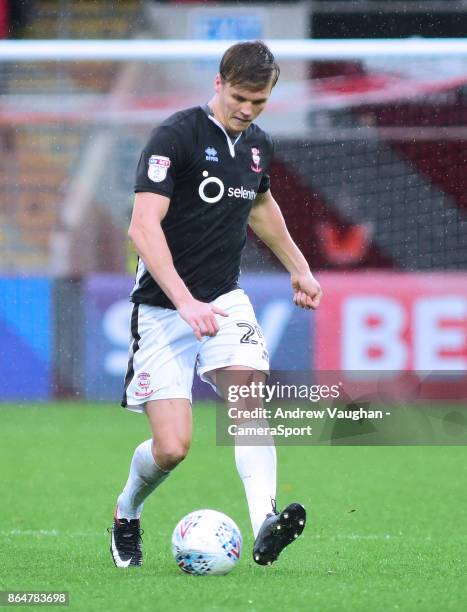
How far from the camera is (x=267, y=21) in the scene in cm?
1364

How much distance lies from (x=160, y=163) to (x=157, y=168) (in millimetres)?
23

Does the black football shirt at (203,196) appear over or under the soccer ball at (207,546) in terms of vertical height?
over

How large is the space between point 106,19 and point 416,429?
7.10m

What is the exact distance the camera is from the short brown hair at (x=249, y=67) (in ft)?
14.6

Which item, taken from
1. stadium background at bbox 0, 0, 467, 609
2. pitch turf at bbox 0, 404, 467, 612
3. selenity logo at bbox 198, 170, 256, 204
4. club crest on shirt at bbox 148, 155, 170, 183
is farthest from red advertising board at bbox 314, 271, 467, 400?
club crest on shirt at bbox 148, 155, 170, 183

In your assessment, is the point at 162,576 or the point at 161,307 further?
the point at 161,307

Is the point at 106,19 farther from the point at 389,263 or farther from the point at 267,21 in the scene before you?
the point at 389,263

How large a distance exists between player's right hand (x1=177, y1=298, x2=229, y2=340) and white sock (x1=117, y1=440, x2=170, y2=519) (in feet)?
2.15

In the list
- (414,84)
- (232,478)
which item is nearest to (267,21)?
(414,84)

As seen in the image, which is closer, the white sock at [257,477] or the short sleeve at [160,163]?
the white sock at [257,477]

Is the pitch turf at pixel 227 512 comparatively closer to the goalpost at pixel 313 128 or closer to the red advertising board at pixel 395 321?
the red advertising board at pixel 395 321

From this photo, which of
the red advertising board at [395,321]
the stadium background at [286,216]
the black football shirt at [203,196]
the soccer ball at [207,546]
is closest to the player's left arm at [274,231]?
the black football shirt at [203,196]

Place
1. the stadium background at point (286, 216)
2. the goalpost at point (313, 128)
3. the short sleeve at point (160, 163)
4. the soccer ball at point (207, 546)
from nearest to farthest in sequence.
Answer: the soccer ball at point (207, 546) → the short sleeve at point (160, 163) → the goalpost at point (313, 128) → the stadium background at point (286, 216)

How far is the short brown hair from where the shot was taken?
14.6 feet
